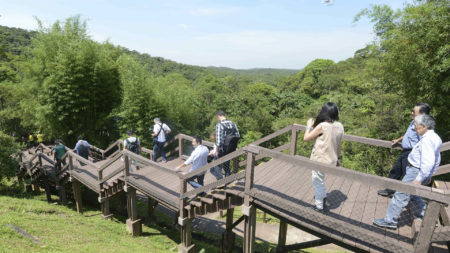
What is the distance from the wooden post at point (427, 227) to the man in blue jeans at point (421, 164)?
34 centimetres

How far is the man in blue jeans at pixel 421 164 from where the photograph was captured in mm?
2845

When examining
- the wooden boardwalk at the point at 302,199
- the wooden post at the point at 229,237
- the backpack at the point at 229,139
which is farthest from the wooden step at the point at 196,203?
the wooden post at the point at 229,237

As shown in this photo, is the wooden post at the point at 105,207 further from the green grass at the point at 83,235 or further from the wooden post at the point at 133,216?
the wooden post at the point at 133,216

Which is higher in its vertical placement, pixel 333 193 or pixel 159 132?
pixel 159 132

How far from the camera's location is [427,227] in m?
2.70

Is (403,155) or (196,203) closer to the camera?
(403,155)

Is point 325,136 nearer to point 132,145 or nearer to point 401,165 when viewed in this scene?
point 401,165

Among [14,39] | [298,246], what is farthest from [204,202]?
[14,39]

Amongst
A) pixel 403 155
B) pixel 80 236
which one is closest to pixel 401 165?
pixel 403 155

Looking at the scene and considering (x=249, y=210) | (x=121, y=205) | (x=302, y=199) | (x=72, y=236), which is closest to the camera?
(x=302, y=199)

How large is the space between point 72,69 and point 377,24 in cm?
1355

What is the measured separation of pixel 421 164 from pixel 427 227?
2.25 feet

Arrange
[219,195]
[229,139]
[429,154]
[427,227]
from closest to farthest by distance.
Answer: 1. [427,227]
2. [429,154]
3. [219,195]
4. [229,139]

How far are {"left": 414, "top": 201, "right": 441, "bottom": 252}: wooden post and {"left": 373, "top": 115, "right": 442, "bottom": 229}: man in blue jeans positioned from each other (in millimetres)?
340
